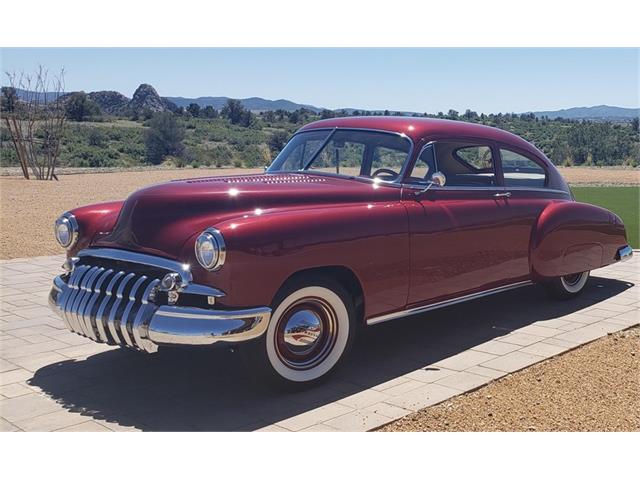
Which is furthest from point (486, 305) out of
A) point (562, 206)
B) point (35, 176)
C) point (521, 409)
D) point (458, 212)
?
point (35, 176)

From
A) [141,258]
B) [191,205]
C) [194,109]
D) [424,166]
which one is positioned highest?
[194,109]

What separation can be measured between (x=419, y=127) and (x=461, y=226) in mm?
854

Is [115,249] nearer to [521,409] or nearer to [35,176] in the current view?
[521,409]

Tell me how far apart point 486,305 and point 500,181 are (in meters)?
1.34

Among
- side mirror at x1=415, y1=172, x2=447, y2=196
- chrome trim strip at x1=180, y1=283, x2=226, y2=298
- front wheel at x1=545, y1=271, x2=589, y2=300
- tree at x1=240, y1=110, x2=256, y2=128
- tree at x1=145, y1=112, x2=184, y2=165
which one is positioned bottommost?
front wheel at x1=545, y1=271, x2=589, y2=300

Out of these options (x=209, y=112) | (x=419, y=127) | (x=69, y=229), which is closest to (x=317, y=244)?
(x=419, y=127)

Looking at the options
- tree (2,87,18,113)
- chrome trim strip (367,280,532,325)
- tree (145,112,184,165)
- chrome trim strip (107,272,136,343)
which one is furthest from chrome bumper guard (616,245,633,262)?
tree (145,112,184,165)

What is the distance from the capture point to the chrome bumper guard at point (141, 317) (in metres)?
3.72

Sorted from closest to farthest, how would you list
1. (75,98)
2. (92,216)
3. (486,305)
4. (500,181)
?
(92,216) → (500,181) → (486,305) → (75,98)

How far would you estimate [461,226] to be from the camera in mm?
5133

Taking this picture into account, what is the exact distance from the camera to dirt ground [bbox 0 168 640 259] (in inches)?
391

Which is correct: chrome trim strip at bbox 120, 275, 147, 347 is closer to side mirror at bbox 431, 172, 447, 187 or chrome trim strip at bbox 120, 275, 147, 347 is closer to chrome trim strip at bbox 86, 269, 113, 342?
chrome trim strip at bbox 86, 269, 113, 342

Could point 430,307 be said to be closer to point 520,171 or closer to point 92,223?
point 520,171

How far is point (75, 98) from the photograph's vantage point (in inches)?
1898
